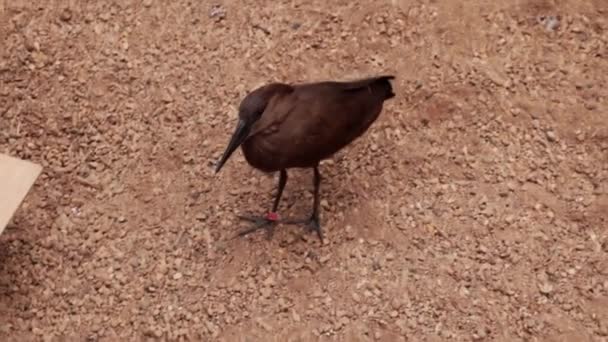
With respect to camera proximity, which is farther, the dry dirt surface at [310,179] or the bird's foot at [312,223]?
the bird's foot at [312,223]

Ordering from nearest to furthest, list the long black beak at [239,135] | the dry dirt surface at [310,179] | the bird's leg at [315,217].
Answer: the long black beak at [239,135], the dry dirt surface at [310,179], the bird's leg at [315,217]

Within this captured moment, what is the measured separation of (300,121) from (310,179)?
592mm

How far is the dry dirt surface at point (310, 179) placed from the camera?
3.71 meters

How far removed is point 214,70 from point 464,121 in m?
1.31

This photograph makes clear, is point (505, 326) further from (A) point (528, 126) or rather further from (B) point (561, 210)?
(A) point (528, 126)

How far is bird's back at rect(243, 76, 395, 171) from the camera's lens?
3.61 metres

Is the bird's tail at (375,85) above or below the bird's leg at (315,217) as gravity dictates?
above

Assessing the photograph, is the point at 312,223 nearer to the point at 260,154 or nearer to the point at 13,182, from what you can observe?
the point at 260,154

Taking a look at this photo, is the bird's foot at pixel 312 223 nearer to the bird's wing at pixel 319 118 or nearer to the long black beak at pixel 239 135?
the bird's wing at pixel 319 118

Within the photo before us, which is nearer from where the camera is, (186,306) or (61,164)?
(186,306)

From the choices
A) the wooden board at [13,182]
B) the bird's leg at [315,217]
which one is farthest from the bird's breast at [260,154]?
the wooden board at [13,182]

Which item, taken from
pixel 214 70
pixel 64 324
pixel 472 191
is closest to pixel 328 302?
pixel 472 191

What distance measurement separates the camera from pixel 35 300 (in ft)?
12.4

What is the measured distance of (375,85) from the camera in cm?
380
